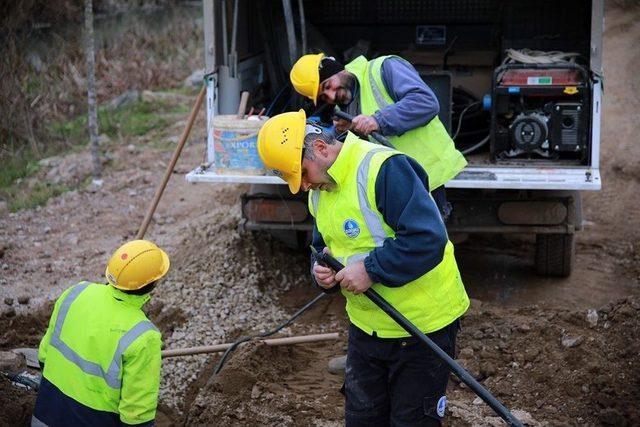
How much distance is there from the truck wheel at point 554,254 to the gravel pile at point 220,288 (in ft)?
5.84

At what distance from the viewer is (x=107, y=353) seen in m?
3.86

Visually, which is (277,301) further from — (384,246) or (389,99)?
(384,246)

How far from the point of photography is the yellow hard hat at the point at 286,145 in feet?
11.7

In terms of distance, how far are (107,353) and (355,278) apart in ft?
3.49

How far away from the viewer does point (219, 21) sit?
6836mm

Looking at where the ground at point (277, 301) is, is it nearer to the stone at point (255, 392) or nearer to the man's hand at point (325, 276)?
the stone at point (255, 392)

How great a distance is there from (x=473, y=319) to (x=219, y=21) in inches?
107

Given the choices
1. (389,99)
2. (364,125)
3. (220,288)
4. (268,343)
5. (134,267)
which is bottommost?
(220,288)

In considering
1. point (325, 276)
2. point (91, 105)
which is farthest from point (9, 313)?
point (91, 105)

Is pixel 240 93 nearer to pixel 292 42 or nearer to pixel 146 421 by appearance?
pixel 292 42

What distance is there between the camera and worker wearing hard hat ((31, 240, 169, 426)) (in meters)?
3.86

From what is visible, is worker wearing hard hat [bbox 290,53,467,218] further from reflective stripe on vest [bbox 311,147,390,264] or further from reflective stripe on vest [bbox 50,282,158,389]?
reflective stripe on vest [bbox 50,282,158,389]

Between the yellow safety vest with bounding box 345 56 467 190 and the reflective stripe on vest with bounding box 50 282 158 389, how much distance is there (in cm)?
206


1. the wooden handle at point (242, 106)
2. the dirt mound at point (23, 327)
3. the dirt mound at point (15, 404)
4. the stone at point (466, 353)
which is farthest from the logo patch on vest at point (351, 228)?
the dirt mound at point (23, 327)
